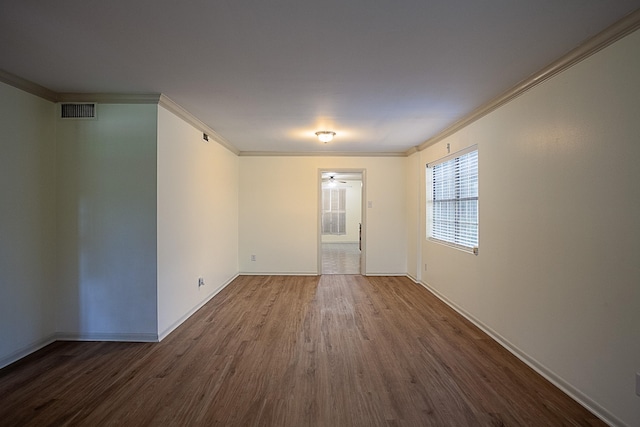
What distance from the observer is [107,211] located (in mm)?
3072

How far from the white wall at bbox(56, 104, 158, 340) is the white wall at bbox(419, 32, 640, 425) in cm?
342

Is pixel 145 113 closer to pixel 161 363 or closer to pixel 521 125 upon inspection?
pixel 161 363

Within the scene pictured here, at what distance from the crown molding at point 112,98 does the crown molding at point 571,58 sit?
330cm

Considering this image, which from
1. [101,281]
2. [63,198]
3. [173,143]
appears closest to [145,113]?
[173,143]

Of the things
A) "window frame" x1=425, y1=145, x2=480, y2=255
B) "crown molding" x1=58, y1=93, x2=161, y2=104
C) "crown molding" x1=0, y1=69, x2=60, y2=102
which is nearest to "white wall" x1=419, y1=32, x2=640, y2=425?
"window frame" x1=425, y1=145, x2=480, y2=255

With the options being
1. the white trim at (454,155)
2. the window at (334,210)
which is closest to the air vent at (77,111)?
the white trim at (454,155)

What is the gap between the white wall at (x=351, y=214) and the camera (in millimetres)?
11820

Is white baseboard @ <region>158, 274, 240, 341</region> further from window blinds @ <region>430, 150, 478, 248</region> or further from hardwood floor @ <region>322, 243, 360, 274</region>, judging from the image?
window blinds @ <region>430, 150, 478, 248</region>

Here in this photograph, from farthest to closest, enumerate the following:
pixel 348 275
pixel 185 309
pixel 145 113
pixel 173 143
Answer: pixel 348 275 < pixel 185 309 < pixel 173 143 < pixel 145 113

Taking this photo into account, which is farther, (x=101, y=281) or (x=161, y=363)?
(x=101, y=281)

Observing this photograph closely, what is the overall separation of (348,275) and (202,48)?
192 inches

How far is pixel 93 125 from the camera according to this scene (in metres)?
3.06

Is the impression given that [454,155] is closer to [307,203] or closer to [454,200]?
[454,200]

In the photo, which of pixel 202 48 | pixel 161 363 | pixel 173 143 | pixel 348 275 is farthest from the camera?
pixel 348 275
